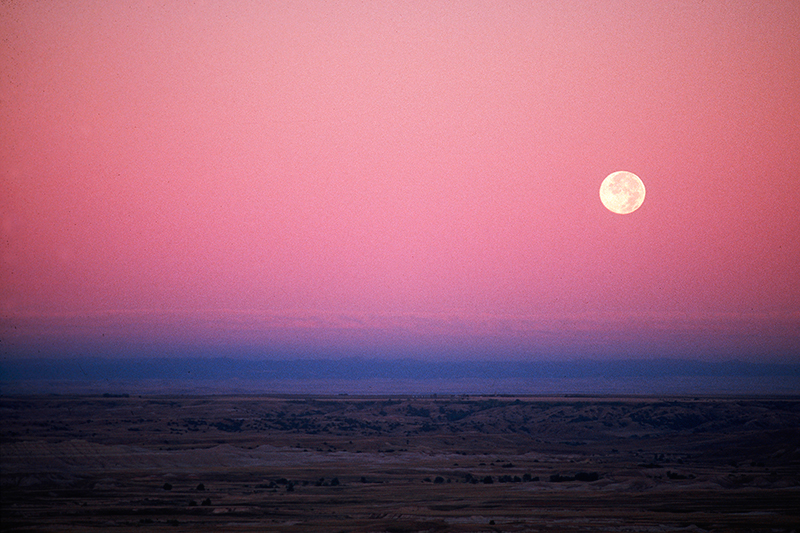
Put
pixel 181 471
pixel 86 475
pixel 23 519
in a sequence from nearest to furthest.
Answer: pixel 23 519, pixel 86 475, pixel 181 471

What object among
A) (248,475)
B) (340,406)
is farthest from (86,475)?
(340,406)

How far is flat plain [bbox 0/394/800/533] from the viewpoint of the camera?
57250 mm

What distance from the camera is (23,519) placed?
181 ft

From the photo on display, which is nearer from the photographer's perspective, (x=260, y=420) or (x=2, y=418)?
(x=2, y=418)

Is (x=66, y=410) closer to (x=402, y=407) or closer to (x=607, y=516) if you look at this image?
(x=402, y=407)

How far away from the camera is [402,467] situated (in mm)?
88688

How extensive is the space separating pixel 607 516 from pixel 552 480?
20.4 metres

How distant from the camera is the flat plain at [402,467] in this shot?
57250mm

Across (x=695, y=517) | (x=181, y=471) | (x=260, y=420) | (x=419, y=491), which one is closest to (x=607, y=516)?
(x=695, y=517)

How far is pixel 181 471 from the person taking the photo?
3228 inches

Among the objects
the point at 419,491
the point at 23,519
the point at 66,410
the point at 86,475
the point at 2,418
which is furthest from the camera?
the point at 66,410

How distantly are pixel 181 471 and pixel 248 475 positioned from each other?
6994mm

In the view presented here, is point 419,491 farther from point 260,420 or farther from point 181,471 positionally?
point 260,420

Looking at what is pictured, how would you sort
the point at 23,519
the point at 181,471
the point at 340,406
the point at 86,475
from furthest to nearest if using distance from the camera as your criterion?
→ 1. the point at 340,406
2. the point at 181,471
3. the point at 86,475
4. the point at 23,519
